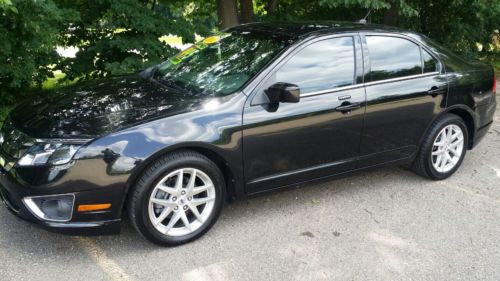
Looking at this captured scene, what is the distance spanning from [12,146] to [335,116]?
2399mm

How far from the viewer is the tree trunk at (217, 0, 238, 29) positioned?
7637mm

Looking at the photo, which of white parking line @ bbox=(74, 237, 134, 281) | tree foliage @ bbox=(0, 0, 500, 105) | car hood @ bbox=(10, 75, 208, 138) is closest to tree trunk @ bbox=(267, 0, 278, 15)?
tree foliage @ bbox=(0, 0, 500, 105)

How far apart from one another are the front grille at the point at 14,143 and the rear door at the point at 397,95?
8.62ft

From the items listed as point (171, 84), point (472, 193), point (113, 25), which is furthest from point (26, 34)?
point (472, 193)

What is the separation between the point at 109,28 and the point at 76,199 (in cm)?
411

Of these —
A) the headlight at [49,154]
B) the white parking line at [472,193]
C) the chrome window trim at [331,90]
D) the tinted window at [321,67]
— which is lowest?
the white parking line at [472,193]

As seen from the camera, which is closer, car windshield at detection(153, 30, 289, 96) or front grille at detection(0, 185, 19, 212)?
front grille at detection(0, 185, 19, 212)

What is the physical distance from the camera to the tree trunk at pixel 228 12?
764 cm

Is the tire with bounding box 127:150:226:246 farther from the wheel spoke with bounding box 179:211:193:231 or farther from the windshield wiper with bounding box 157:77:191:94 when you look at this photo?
the windshield wiper with bounding box 157:77:191:94

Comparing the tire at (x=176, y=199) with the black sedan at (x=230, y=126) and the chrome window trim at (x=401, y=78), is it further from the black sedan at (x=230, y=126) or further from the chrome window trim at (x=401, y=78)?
the chrome window trim at (x=401, y=78)

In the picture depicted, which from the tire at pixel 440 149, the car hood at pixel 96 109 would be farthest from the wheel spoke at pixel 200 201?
the tire at pixel 440 149

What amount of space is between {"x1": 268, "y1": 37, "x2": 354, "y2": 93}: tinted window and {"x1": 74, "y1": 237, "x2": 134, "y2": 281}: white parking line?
5.69 feet

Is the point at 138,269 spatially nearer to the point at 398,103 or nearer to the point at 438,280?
the point at 438,280

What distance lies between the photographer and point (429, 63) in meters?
4.48
